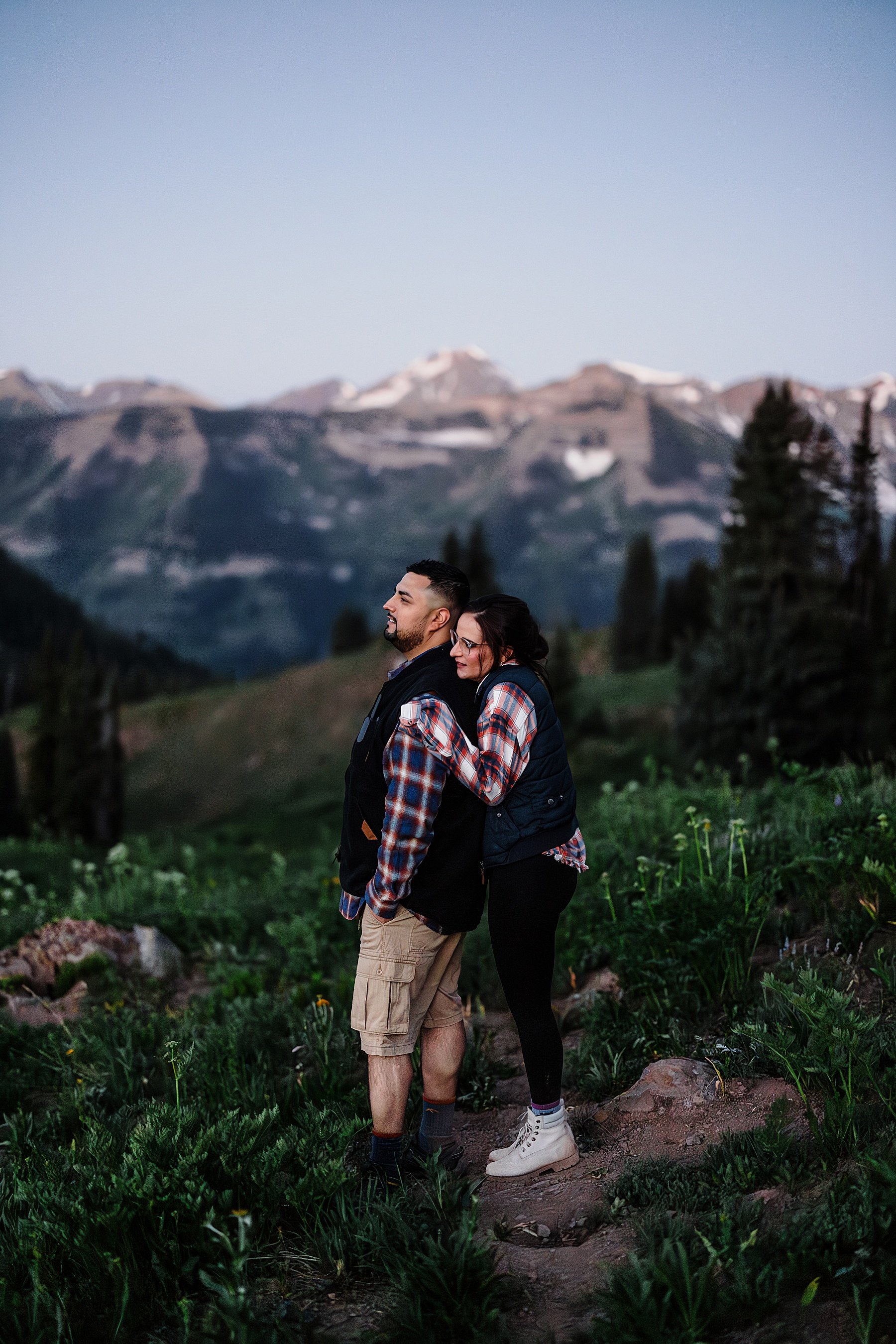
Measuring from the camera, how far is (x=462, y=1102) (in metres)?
4.59

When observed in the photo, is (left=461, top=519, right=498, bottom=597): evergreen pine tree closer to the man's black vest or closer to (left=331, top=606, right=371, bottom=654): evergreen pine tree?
(left=331, top=606, right=371, bottom=654): evergreen pine tree

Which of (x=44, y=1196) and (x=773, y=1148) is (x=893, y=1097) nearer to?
(x=773, y=1148)

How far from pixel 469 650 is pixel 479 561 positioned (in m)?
57.3

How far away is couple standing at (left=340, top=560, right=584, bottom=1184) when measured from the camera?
11.5 feet

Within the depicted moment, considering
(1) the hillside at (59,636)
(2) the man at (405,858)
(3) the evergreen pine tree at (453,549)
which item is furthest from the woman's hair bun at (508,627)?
(1) the hillside at (59,636)

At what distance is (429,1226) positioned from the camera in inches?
126

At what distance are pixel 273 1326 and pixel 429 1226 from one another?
64 cm

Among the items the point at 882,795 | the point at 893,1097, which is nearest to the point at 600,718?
the point at 882,795

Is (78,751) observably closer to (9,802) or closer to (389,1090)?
(9,802)

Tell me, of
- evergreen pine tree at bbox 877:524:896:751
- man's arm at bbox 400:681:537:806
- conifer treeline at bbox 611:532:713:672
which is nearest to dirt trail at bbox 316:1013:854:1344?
man's arm at bbox 400:681:537:806

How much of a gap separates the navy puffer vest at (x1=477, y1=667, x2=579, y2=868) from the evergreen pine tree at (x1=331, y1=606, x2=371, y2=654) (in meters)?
88.7

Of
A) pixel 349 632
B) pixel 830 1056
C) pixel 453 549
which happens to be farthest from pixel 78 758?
pixel 349 632

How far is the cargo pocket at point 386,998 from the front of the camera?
11.8 ft

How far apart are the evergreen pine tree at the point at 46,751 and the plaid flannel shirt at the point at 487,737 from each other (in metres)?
42.1
